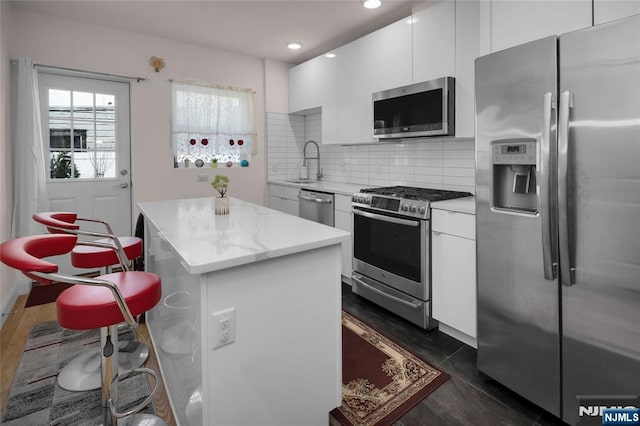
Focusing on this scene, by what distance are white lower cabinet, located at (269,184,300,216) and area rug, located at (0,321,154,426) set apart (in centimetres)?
246

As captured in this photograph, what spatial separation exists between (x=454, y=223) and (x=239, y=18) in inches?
111

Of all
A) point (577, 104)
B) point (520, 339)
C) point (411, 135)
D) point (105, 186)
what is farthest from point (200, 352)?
point (105, 186)

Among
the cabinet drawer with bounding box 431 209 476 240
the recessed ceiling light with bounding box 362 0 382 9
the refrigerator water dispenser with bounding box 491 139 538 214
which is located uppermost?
the recessed ceiling light with bounding box 362 0 382 9

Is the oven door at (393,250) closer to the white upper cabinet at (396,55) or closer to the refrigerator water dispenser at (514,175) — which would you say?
the refrigerator water dispenser at (514,175)

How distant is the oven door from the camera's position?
8.51ft

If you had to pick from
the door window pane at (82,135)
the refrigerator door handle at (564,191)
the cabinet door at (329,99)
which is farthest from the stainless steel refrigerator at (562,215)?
the door window pane at (82,135)

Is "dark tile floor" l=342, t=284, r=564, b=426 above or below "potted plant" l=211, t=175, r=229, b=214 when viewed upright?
below

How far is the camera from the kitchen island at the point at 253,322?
1258mm

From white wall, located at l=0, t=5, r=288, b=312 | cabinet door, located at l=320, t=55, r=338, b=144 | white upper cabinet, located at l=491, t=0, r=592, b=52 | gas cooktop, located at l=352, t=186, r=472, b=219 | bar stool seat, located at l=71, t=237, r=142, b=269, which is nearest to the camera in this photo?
white upper cabinet, located at l=491, t=0, r=592, b=52

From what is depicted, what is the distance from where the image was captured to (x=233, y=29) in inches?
149

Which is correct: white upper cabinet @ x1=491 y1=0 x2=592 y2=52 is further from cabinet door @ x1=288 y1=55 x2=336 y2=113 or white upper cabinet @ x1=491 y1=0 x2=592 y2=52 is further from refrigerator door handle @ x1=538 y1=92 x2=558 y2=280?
cabinet door @ x1=288 y1=55 x2=336 y2=113

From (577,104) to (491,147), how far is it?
431mm

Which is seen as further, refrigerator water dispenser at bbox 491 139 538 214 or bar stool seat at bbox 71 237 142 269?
bar stool seat at bbox 71 237 142 269

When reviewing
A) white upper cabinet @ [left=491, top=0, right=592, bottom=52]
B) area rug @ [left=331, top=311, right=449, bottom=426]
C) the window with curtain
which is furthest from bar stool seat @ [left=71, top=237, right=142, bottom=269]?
white upper cabinet @ [left=491, top=0, right=592, bottom=52]
